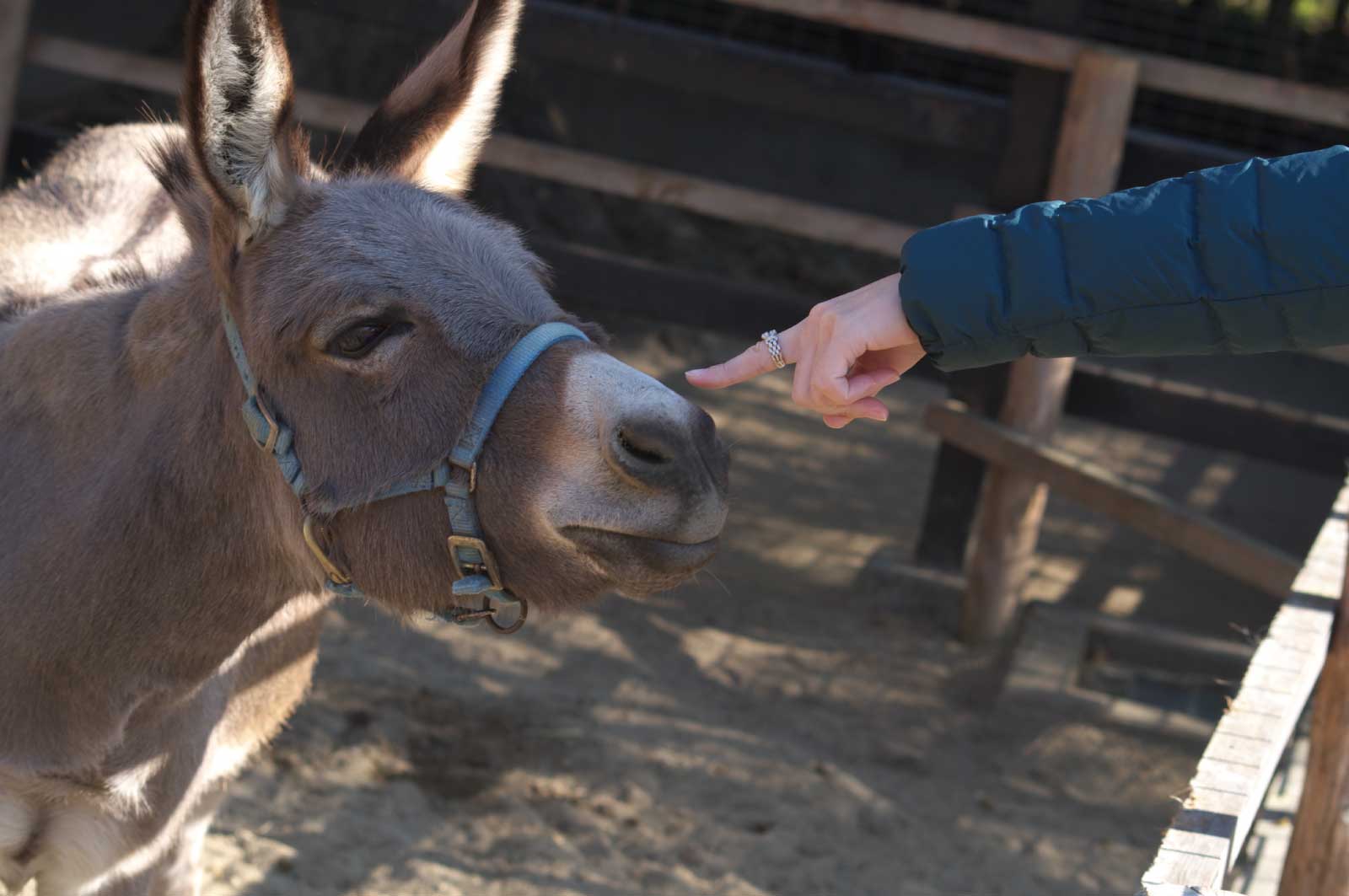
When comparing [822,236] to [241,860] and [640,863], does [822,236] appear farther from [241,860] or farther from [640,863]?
[241,860]

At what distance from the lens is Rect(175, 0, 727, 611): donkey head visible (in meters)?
1.62

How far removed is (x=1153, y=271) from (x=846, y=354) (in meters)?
0.38

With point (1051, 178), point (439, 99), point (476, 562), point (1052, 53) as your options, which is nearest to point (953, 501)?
point (1051, 178)

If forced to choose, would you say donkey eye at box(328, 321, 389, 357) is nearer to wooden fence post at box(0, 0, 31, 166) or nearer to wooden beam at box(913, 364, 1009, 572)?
wooden beam at box(913, 364, 1009, 572)

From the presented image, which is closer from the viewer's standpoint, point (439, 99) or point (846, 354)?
point (846, 354)

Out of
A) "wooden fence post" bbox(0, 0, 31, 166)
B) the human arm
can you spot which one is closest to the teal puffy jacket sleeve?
the human arm

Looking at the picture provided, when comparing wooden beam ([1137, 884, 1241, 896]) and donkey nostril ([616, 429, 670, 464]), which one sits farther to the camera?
donkey nostril ([616, 429, 670, 464])

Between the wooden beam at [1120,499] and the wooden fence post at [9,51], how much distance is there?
375cm

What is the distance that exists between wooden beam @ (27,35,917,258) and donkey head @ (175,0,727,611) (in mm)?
3032

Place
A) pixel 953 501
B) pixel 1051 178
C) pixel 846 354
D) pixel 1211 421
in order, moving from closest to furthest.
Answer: pixel 846 354 < pixel 1051 178 < pixel 1211 421 < pixel 953 501

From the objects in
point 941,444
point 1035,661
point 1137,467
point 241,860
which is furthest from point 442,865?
point 1137,467

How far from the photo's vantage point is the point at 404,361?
174 cm

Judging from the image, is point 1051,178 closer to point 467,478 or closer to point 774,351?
point 774,351

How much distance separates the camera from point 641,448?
158 centimetres
